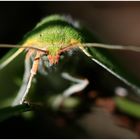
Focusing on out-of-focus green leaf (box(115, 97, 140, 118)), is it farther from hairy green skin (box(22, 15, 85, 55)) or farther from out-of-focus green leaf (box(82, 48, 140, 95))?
hairy green skin (box(22, 15, 85, 55))

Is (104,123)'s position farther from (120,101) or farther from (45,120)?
(45,120)

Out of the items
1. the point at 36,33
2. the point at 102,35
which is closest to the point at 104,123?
the point at 36,33

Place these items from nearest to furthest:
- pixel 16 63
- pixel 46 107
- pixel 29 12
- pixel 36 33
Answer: pixel 36 33, pixel 16 63, pixel 46 107, pixel 29 12

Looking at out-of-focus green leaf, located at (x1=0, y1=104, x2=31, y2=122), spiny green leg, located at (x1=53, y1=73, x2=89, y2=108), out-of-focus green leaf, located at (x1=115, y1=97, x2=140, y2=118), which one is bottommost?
out-of-focus green leaf, located at (x1=115, y1=97, x2=140, y2=118)

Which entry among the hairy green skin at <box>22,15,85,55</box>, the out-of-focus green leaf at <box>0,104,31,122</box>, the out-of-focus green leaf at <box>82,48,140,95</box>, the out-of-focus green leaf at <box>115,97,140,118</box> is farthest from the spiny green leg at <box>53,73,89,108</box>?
the out-of-focus green leaf at <box>0,104,31,122</box>

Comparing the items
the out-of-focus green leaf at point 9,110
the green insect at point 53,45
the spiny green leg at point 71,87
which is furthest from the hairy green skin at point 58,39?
the spiny green leg at point 71,87
